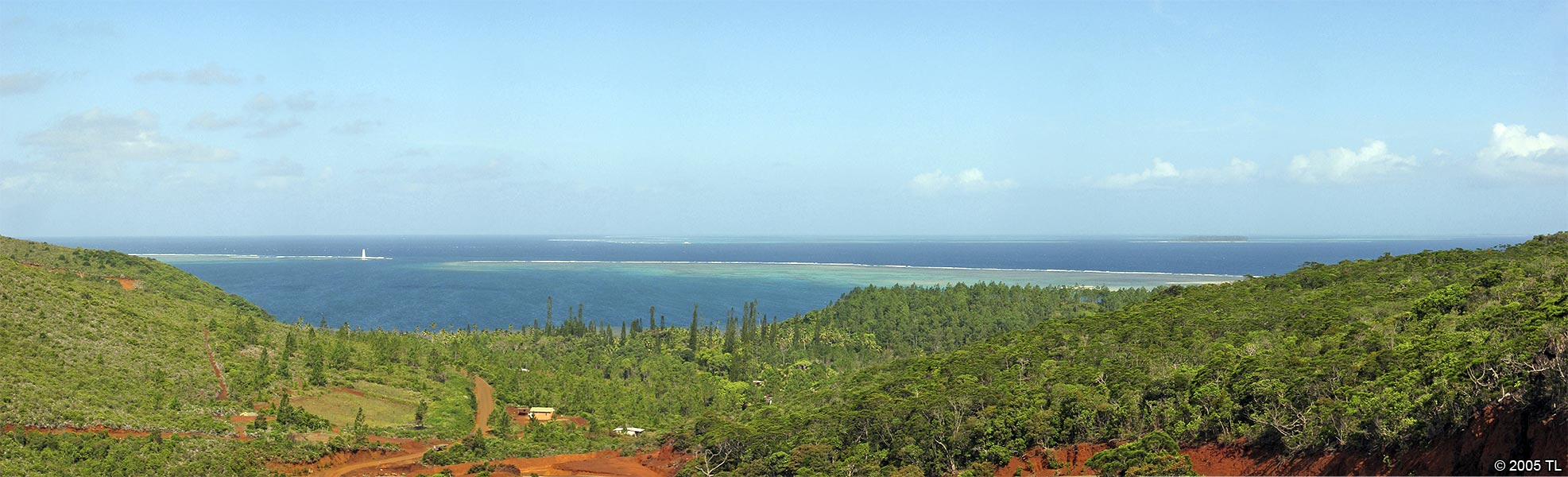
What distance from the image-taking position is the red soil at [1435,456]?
2389 cm

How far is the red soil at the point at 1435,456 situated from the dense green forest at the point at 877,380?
0.59 m

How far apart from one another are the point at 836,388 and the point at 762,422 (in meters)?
14.5

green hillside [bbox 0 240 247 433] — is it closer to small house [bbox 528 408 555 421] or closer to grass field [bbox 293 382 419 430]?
grass field [bbox 293 382 419 430]

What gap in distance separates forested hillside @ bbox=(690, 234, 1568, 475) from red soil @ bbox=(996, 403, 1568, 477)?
464 millimetres

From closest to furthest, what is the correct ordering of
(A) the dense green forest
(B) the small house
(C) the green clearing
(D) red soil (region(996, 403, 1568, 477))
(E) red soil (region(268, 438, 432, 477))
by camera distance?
(D) red soil (region(996, 403, 1568, 477))
(A) the dense green forest
(E) red soil (region(268, 438, 432, 477))
(C) the green clearing
(B) the small house

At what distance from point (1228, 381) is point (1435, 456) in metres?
12.8

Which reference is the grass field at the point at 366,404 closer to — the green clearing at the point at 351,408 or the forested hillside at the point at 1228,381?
the green clearing at the point at 351,408

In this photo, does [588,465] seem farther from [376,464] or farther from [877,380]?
[877,380]

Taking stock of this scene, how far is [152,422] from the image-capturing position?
5128 cm

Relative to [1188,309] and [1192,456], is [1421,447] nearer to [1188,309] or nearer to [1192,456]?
[1192,456]

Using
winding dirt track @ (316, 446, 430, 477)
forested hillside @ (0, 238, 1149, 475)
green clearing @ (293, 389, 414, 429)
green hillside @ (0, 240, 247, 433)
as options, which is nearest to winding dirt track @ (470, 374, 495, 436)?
forested hillside @ (0, 238, 1149, 475)

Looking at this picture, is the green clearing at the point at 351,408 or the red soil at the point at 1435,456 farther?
the green clearing at the point at 351,408

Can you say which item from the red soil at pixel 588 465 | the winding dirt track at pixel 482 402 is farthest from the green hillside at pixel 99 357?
the red soil at pixel 588 465

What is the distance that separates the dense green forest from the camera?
34.5 meters
